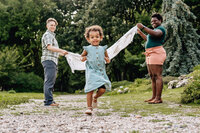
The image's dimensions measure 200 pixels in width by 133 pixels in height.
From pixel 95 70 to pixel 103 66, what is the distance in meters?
0.20

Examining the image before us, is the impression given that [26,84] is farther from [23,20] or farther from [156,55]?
[156,55]

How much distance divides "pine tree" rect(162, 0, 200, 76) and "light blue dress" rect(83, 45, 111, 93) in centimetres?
1064

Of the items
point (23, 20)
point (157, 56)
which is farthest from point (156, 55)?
point (23, 20)

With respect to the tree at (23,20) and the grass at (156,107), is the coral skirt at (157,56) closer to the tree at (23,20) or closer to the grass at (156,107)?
the grass at (156,107)

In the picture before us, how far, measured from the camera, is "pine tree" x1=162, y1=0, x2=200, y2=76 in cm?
1440

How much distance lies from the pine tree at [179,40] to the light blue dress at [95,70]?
10642 millimetres

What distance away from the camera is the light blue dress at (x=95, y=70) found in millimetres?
4223

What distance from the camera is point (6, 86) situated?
19766 mm

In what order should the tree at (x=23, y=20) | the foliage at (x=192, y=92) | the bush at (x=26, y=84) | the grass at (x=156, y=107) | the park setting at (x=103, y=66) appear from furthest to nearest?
the tree at (x=23, y=20), the bush at (x=26, y=84), the foliage at (x=192, y=92), the grass at (x=156, y=107), the park setting at (x=103, y=66)

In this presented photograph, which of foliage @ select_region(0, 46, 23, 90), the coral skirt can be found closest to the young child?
the coral skirt

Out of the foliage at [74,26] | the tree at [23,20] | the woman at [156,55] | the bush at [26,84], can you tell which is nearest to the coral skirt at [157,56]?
the woman at [156,55]

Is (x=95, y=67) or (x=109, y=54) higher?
(x=109, y=54)

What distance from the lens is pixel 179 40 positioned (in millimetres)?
14367

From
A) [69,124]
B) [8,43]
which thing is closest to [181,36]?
[69,124]
